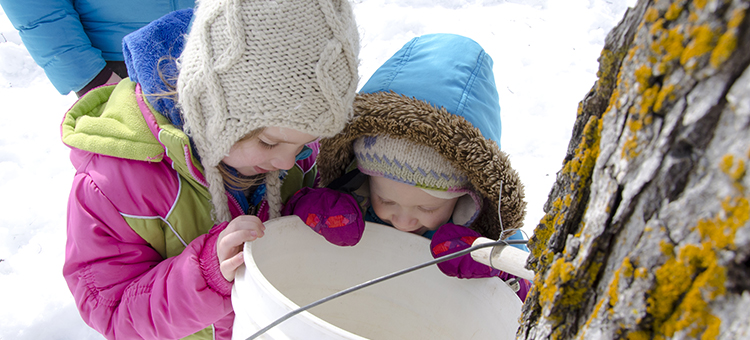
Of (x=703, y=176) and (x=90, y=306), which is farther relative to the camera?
(x=90, y=306)

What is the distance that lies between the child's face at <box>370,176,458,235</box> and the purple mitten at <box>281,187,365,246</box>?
A: 161 millimetres

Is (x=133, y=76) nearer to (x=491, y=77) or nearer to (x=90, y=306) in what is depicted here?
(x=90, y=306)

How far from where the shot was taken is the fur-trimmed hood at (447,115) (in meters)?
1.11

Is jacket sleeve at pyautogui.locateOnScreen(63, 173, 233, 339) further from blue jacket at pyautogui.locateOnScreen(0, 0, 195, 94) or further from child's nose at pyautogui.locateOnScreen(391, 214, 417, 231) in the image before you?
blue jacket at pyautogui.locateOnScreen(0, 0, 195, 94)

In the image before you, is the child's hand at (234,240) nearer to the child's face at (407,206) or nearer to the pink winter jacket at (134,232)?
the pink winter jacket at (134,232)

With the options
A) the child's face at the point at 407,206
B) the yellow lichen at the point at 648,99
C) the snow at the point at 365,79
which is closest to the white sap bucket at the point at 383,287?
the child's face at the point at 407,206

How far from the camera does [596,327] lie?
437mm

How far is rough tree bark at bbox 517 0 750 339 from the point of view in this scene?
1.03 feet

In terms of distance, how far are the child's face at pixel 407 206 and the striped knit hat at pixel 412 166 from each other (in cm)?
4

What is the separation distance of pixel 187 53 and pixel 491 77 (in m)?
0.89

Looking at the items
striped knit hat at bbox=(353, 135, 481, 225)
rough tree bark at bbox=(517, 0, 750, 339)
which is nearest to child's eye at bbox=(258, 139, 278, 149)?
striped knit hat at bbox=(353, 135, 481, 225)

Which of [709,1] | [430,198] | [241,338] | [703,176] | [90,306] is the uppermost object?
[709,1]

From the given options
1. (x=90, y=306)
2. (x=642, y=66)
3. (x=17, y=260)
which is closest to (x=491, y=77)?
(x=642, y=66)

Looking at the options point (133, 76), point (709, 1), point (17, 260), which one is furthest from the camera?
point (17, 260)
